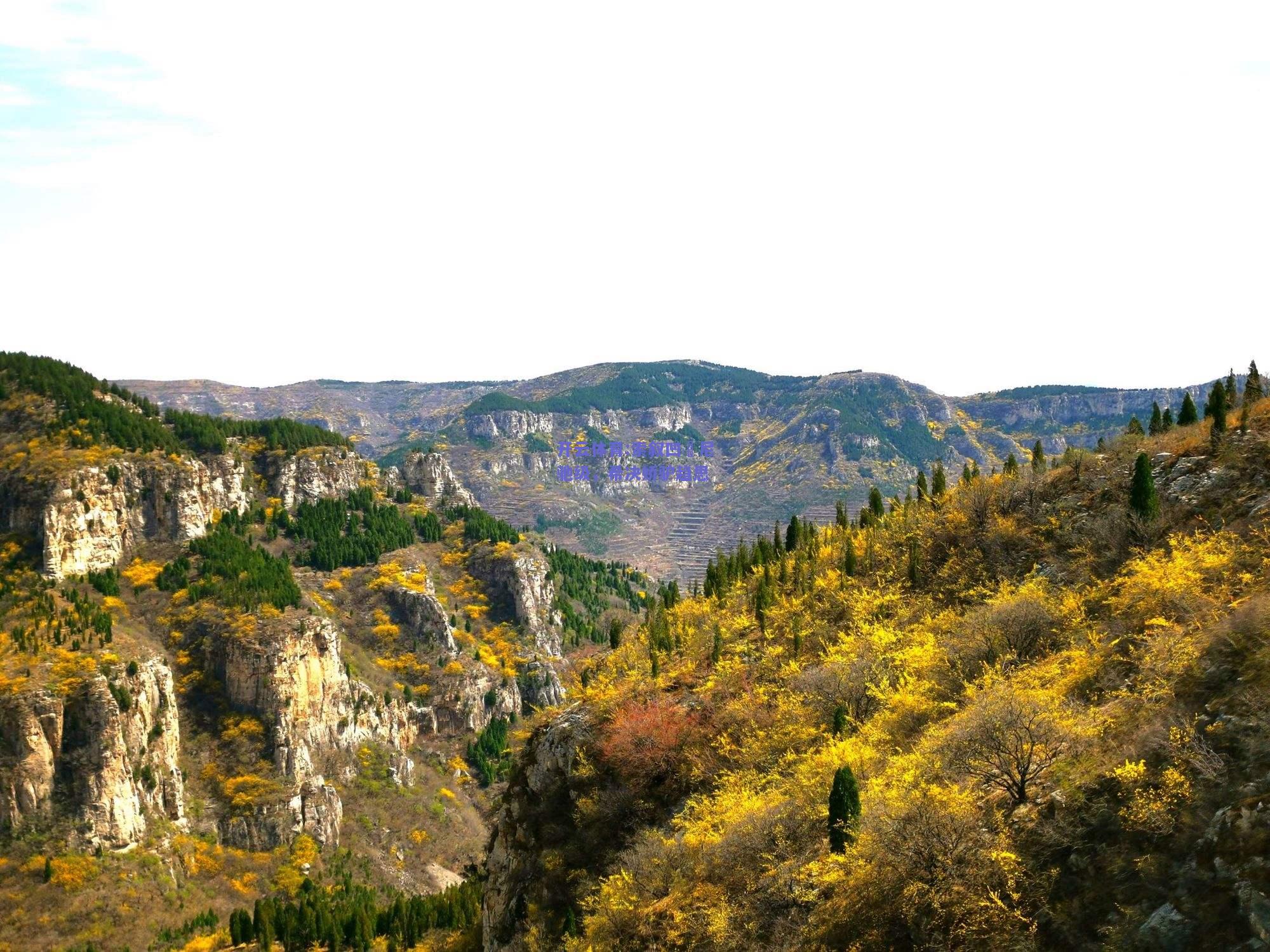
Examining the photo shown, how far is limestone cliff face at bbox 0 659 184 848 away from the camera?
122 m

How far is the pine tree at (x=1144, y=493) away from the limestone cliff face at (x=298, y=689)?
151 m

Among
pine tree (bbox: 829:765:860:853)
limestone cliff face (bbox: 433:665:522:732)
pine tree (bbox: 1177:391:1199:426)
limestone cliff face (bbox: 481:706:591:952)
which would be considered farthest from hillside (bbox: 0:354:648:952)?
pine tree (bbox: 1177:391:1199:426)

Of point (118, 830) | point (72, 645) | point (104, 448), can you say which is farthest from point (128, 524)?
point (118, 830)

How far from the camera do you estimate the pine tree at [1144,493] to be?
44.1 m

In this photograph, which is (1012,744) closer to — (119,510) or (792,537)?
(792,537)

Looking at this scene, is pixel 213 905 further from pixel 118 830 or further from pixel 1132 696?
pixel 1132 696

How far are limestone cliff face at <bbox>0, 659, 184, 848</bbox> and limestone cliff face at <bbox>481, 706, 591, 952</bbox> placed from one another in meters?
94.1

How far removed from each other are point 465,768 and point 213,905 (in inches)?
2544

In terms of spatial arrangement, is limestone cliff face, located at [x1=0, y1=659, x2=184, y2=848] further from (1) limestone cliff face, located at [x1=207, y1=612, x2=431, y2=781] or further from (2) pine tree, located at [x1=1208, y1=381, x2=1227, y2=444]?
(2) pine tree, located at [x1=1208, y1=381, x2=1227, y2=444]

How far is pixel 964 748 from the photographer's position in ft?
Result: 101

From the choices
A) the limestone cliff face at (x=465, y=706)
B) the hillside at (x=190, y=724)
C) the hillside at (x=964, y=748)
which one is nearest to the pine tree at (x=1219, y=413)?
the hillside at (x=964, y=748)

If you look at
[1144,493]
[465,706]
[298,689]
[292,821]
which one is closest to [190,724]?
[298,689]

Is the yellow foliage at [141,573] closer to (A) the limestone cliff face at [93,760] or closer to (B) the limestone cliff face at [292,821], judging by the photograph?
(A) the limestone cliff face at [93,760]

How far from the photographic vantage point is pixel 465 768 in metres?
184
